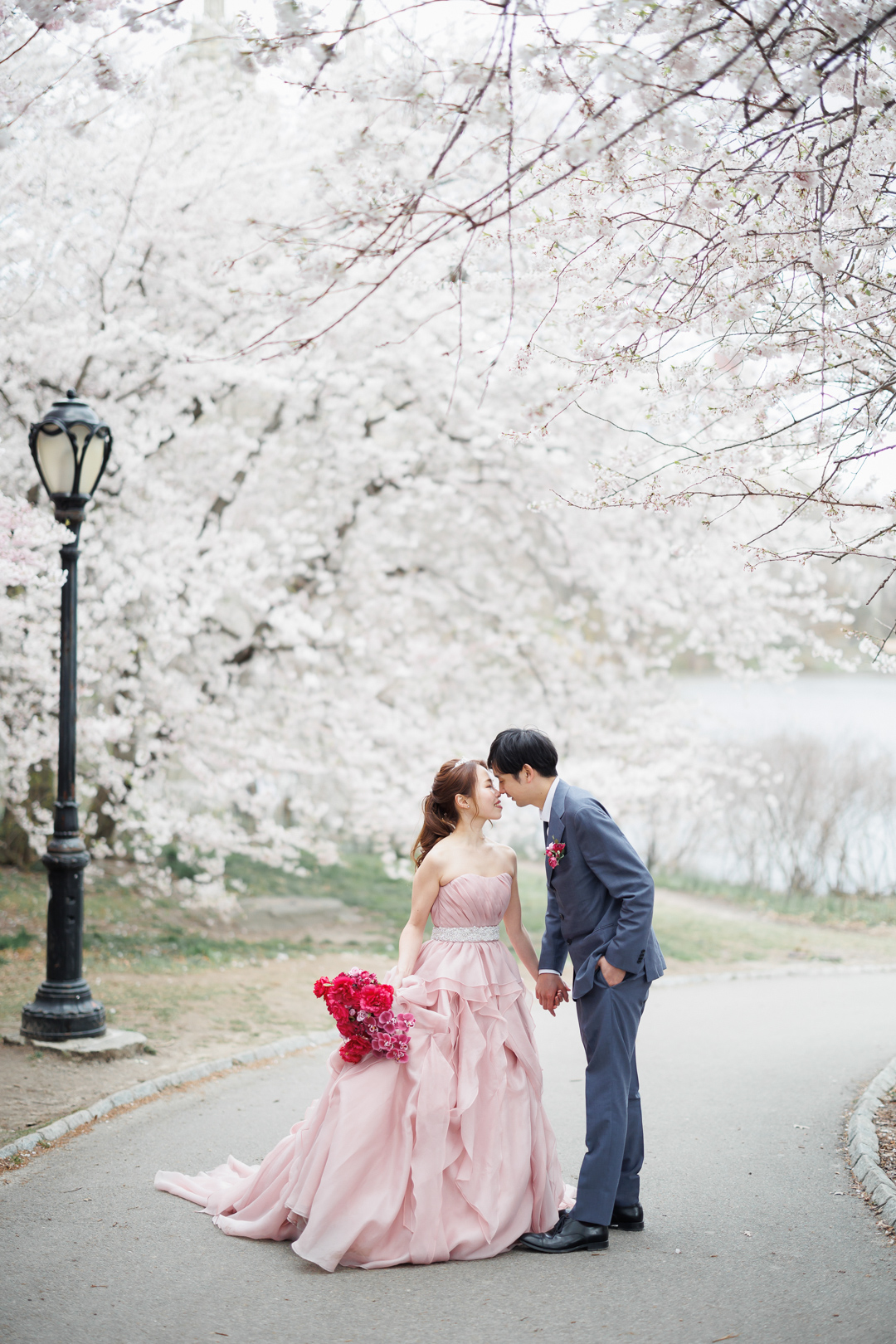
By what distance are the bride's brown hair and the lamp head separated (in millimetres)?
3563

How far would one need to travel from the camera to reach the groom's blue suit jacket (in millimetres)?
4082

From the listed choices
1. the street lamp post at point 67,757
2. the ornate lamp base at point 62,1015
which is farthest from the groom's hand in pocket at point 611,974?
the ornate lamp base at point 62,1015

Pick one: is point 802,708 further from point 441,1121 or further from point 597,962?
point 441,1121

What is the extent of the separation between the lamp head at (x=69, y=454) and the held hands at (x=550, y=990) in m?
4.33

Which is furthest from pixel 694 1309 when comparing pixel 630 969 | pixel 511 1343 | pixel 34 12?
pixel 34 12

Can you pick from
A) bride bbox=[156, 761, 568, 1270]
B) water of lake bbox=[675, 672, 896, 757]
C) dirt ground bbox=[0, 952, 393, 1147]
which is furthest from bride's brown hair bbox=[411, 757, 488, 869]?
water of lake bbox=[675, 672, 896, 757]

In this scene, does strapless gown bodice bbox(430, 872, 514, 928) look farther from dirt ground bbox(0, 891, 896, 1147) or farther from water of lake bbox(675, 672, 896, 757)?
water of lake bbox(675, 672, 896, 757)

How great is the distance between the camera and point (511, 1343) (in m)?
3.34

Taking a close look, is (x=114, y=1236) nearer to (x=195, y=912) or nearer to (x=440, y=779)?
(x=440, y=779)

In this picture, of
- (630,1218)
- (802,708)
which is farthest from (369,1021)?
(802,708)

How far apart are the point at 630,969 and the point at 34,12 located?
380 centimetres

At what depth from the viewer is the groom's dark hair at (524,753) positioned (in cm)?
440

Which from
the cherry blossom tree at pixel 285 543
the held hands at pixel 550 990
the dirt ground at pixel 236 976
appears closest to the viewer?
the held hands at pixel 550 990

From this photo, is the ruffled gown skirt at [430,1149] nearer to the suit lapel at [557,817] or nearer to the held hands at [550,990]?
the held hands at [550,990]
